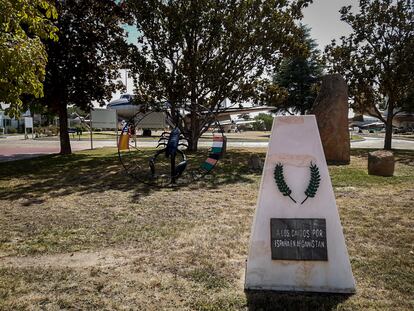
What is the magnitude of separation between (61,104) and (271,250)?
643 inches

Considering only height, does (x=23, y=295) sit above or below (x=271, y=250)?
below

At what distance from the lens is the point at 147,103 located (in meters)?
19.0

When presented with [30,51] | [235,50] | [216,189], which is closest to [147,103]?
[235,50]

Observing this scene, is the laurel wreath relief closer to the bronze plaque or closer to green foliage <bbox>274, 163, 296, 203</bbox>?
green foliage <bbox>274, 163, 296, 203</bbox>

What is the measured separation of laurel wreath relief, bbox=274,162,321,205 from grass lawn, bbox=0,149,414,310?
3.31 ft

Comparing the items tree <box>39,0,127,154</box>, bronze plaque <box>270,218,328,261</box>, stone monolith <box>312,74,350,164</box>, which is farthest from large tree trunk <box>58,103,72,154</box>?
bronze plaque <box>270,218,328,261</box>

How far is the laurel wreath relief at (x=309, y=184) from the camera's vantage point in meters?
3.52

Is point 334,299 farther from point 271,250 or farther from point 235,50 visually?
point 235,50

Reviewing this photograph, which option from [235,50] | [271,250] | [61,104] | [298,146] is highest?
[235,50]

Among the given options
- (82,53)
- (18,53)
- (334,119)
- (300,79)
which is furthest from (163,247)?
(300,79)

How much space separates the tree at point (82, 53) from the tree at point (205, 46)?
1205 mm

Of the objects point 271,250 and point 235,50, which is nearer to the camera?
point 271,250

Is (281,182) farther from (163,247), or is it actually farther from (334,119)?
(334,119)

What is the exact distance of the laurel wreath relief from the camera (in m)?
3.52
